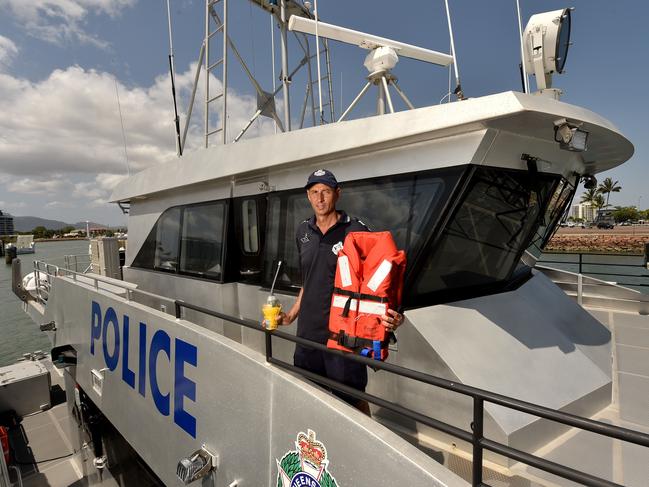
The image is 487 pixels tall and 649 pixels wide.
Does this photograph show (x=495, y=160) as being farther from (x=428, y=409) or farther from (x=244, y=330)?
(x=244, y=330)

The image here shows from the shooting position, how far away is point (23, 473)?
8.20m

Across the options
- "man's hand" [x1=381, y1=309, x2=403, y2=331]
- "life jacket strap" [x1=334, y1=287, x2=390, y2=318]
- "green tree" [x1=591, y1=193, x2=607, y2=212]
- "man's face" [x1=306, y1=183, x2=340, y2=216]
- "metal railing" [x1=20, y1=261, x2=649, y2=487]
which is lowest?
"metal railing" [x1=20, y1=261, x2=649, y2=487]

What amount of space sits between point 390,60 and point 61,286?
659cm

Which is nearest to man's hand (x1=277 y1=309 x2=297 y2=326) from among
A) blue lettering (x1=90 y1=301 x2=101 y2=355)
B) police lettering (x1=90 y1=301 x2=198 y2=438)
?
police lettering (x1=90 y1=301 x2=198 y2=438)

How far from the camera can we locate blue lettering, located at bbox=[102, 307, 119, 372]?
439 cm

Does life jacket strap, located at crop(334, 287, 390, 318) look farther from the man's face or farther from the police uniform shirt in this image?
the man's face

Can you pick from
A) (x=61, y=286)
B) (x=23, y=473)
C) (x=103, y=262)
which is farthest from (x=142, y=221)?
(x=23, y=473)

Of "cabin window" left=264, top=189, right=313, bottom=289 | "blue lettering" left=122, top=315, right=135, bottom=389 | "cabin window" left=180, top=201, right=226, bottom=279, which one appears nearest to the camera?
"cabin window" left=264, top=189, right=313, bottom=289

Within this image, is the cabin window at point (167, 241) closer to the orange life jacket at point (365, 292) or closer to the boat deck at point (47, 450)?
the orange life jacket at point (365, 292)

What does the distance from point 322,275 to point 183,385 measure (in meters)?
1.87

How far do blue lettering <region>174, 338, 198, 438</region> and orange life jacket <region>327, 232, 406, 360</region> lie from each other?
1686mm

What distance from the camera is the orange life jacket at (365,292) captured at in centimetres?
188

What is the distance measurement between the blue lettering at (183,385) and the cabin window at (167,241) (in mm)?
1847

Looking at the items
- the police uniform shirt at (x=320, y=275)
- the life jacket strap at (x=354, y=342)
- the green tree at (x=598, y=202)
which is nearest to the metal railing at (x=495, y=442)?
the life jacket strap at (x=354, y=342)
